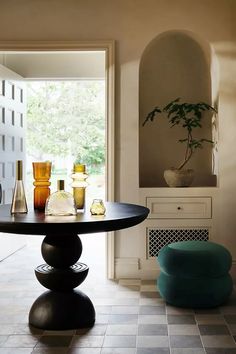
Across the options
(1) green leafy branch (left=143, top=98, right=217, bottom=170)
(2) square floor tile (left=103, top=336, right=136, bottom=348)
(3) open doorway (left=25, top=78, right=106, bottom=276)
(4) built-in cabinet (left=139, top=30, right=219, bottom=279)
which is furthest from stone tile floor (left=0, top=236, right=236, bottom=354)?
(3) open doorway (left=25, top=78, right=106, bottom=276)

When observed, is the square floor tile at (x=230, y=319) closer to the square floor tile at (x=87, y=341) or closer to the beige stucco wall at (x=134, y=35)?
the square floor tile at (x=87, y=341)

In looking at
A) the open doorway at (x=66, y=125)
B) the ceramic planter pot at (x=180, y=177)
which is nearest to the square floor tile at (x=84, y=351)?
the ceramic planter pot at (x=180, y=177)

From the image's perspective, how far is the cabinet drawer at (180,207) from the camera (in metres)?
4.05

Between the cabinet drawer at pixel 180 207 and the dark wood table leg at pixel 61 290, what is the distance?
1349 millimetres

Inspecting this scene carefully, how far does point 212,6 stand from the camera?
4043 millimetres

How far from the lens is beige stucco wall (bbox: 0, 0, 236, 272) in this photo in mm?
4047

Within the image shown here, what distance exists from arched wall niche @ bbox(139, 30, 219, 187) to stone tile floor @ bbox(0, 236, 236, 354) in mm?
1315

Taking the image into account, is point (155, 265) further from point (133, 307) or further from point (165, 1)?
point (165, 1)

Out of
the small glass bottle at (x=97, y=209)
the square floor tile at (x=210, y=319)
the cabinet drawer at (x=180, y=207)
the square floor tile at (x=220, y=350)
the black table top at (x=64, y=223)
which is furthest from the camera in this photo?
the cabinet drawer at (x=180, y=207)

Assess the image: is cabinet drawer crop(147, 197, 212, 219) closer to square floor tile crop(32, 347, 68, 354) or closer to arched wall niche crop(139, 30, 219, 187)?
arched wall niche crop(139, 30, 219, 187)

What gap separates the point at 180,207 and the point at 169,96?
1239mm

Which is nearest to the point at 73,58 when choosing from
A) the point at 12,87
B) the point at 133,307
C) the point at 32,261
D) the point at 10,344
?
the point at 12,87

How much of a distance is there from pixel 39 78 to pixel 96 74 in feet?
2.54

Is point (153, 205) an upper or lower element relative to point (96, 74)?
lower
